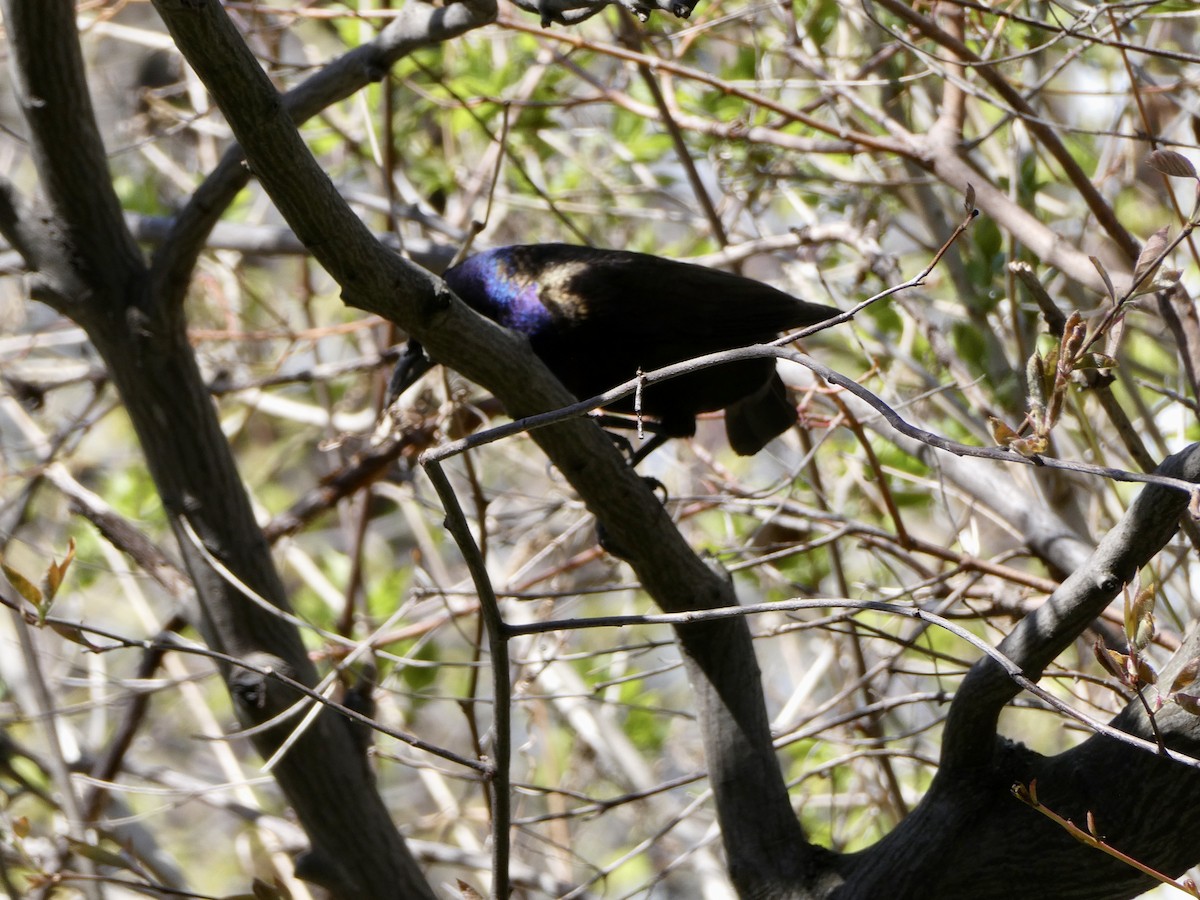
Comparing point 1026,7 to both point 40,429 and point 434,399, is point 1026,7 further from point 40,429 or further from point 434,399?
point 40,429

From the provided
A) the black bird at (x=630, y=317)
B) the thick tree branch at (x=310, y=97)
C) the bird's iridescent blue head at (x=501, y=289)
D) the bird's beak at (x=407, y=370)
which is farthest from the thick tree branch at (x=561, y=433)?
the bird's beak at (x=407, y=370)

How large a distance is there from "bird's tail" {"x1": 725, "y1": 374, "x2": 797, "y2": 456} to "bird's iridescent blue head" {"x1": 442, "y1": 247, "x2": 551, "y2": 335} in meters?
0.59

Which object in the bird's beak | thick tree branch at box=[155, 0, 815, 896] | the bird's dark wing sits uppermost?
the bird's beak

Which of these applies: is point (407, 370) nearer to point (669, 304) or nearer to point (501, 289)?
point (501, 289)

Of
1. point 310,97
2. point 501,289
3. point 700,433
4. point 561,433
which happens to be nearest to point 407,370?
point 501,289

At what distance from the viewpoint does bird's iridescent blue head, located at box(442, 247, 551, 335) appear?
2945 mm

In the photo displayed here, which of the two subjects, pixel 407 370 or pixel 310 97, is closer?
pixel 310 97

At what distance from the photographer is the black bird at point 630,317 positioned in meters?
2.87

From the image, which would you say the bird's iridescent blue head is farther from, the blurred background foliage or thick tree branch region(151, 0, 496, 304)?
thick tree branch region(151, 0, 496, 304)

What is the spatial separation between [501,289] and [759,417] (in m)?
0.78

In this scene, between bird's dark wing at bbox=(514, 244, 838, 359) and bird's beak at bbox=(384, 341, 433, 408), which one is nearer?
bird's dark wing at bbox=(514, 244, 838, 359)

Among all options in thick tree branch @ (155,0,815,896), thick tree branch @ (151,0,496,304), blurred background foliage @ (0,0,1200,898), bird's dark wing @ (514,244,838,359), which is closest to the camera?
thick tree branch @ (155,0,815,896)

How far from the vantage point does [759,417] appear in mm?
3246

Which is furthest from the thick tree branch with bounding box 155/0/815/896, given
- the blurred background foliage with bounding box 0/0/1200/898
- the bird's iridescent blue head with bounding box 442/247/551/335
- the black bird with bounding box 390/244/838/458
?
the bird's iridescent blue head with bounding box 442/247/551/335
